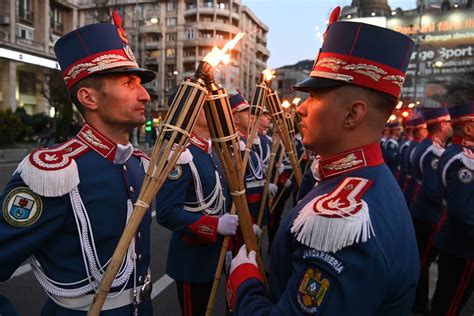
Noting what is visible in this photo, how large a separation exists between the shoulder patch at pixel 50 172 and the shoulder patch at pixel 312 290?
3.87 ft

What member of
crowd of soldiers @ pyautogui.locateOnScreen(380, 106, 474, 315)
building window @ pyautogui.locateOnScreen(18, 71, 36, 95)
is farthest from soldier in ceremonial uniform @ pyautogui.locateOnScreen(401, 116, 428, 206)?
building window @ pyautogui.locateOnScreen(18, 71, 36, 95)

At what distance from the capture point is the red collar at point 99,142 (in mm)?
2176

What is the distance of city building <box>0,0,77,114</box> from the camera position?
27953 mm

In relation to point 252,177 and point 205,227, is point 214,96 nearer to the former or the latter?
point 205,227

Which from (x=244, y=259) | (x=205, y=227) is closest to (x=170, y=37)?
(x=205, y=227)

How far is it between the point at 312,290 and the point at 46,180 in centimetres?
126

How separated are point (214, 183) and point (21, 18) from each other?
3586 cm

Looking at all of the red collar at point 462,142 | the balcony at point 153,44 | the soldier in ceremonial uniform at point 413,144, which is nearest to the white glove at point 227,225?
the red collar at point 462,142

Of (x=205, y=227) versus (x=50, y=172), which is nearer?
(x=50, y=172)

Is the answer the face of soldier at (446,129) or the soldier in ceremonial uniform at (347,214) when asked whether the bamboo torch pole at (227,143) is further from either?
the face of soldier at (446,129)

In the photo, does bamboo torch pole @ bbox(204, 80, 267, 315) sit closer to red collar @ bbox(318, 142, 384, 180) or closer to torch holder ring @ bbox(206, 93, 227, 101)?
torch holder ring @ bbox(206, 93, 227, 101)

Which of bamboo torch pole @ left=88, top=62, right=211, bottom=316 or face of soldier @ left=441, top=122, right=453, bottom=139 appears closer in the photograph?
bamboo torch pole @ left=88, top=62, right=211, bottom=316

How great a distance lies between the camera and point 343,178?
5.38ft

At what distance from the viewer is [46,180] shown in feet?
6.07
